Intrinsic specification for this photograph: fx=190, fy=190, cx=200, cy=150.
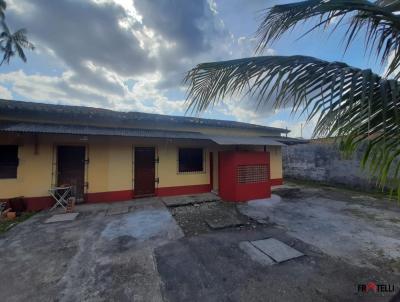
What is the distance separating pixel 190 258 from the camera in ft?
11.6

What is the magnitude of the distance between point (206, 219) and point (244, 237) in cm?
141

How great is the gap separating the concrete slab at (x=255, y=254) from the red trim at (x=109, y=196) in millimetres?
5110

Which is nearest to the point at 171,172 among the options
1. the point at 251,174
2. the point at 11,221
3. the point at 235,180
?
the point at 235,180

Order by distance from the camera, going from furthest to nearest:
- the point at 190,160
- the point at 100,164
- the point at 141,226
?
the point at 190,160, the point at 100,164, the point at 141,226

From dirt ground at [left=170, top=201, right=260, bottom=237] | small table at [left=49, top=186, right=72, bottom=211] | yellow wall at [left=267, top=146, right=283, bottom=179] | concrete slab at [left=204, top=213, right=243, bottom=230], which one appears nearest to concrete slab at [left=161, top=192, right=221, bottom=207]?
dirt ground at [left=170, top=201, right=260, bottom=237]

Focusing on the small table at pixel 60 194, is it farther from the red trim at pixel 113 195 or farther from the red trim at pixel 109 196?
the red trim at pixel 109 196

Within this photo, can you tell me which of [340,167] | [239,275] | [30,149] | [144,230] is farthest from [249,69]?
[340,167]

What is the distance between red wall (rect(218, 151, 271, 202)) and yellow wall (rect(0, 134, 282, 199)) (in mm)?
1276

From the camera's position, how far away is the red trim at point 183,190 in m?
8.10

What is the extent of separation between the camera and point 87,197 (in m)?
7.02

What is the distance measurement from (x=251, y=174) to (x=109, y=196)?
5.62 meters

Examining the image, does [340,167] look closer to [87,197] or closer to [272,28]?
[272,28]

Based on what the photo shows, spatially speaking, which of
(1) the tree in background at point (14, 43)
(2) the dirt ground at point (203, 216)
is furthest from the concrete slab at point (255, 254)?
(1) the tree in background at point (14, 43)

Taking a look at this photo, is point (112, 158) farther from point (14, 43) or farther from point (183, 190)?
point (14, 43)
